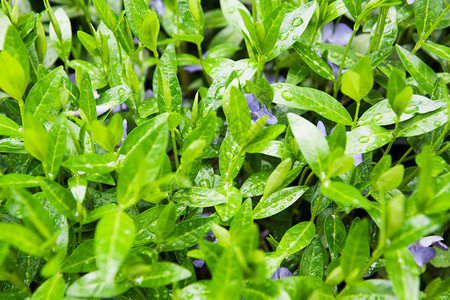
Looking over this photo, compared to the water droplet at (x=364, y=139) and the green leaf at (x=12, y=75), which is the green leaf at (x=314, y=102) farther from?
the green leaf at (x=12, y=75)

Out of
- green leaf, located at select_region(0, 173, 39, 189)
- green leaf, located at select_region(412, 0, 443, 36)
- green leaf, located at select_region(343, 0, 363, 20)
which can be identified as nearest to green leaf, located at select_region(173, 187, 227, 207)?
green leaf, located at select_region(0, 173, 39, 189)

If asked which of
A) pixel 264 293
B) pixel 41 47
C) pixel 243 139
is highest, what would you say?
pixel 41 47

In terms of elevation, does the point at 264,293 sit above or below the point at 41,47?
below

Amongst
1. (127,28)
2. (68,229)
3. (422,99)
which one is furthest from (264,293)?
(127,28)

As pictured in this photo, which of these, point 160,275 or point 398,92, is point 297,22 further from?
point 160,275

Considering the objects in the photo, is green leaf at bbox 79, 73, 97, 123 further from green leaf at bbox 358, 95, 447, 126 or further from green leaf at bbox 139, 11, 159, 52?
green leaf at bbox 358, 95, 447, 126

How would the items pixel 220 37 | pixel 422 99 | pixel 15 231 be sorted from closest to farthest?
pixel 15 231
pixel 422 99
pixel 220 37

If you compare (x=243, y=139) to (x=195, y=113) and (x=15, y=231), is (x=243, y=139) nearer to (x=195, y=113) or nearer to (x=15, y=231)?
(x=195, y=113)
